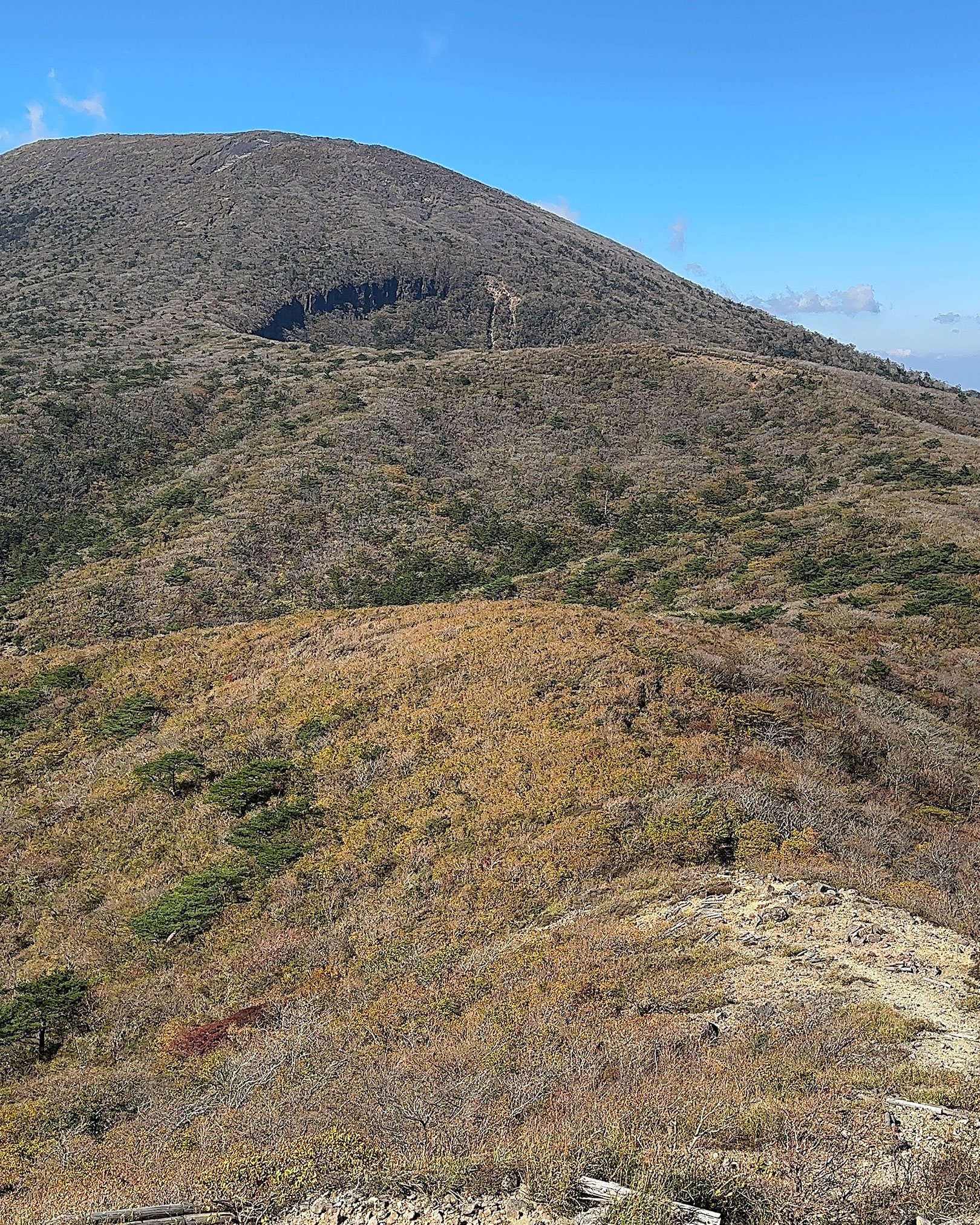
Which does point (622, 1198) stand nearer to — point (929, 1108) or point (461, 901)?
point (929, 1108)

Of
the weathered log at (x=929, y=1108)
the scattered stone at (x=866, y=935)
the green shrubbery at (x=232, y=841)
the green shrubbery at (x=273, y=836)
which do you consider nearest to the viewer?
the weathered log at (x=929, y=1108)

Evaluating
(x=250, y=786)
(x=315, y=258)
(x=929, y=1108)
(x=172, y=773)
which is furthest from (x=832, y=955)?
(x=315, y=258)

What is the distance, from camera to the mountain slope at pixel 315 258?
335 ft

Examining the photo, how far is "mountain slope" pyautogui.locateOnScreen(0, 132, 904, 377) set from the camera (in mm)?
102062

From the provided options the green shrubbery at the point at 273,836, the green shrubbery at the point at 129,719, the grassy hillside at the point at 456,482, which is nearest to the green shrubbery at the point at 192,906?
the green shrubbery at the point at 273,836

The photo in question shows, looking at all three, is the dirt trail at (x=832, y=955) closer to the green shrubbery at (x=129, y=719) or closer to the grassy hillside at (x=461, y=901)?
the grassy hillside at (x=461, y=901)

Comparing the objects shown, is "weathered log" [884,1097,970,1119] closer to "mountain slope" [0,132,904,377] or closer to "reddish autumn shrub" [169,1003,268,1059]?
"reddish autumn shrub" [169,1003,268,1059]

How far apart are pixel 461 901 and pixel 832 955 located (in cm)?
506

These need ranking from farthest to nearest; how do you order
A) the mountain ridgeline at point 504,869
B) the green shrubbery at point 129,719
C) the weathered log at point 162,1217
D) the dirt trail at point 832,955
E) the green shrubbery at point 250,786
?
the green shrubbery at point 129,719, the green shrubbery at point 250,786, the dirt trail at point 832,955, the mountain ridgeline at point 504,869, the weathered log at point 162,1217

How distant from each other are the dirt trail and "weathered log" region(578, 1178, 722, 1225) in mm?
2948

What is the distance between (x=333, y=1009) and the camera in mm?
9258

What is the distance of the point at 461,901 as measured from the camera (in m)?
11.0

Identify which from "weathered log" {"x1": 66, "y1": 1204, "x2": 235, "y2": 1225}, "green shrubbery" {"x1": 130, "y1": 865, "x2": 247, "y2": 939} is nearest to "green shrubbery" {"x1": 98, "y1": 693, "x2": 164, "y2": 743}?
"green shrubbery" {"x1": 130, "y1": 865, "x2": 247, "y2": 939}

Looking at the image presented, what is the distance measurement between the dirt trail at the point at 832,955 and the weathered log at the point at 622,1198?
2.95 metres
